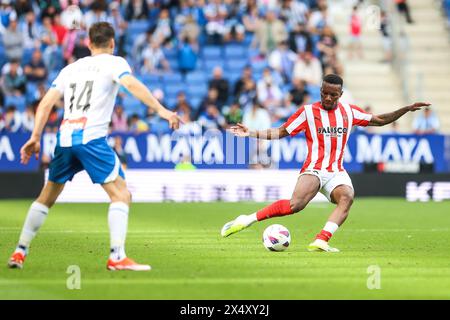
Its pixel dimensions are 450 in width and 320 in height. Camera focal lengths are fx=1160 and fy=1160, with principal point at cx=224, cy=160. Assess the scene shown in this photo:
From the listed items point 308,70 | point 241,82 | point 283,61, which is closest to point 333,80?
point 241,82

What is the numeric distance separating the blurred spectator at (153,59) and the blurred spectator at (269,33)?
8.28 ft

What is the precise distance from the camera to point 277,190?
24.2m

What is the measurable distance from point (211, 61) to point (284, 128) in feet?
55.1

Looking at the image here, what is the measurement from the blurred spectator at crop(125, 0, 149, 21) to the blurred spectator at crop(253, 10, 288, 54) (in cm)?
294

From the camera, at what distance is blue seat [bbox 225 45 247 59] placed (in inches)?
1174

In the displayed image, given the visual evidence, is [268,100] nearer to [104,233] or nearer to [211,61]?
[211,61]

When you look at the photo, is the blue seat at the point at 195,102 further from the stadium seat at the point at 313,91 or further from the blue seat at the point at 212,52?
the stadium seat at the point at 313,91

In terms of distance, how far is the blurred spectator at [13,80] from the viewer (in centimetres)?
2697

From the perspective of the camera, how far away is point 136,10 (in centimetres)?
2991

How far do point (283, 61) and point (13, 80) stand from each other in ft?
21.8

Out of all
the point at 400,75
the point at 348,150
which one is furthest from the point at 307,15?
the point at 348,150

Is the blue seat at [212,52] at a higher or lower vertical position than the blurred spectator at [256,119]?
higher

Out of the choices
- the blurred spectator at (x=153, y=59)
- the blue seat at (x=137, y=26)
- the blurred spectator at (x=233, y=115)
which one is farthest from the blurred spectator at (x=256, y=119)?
the blue seat at (x=137, y=26)

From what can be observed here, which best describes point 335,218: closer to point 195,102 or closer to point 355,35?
point 195,102
